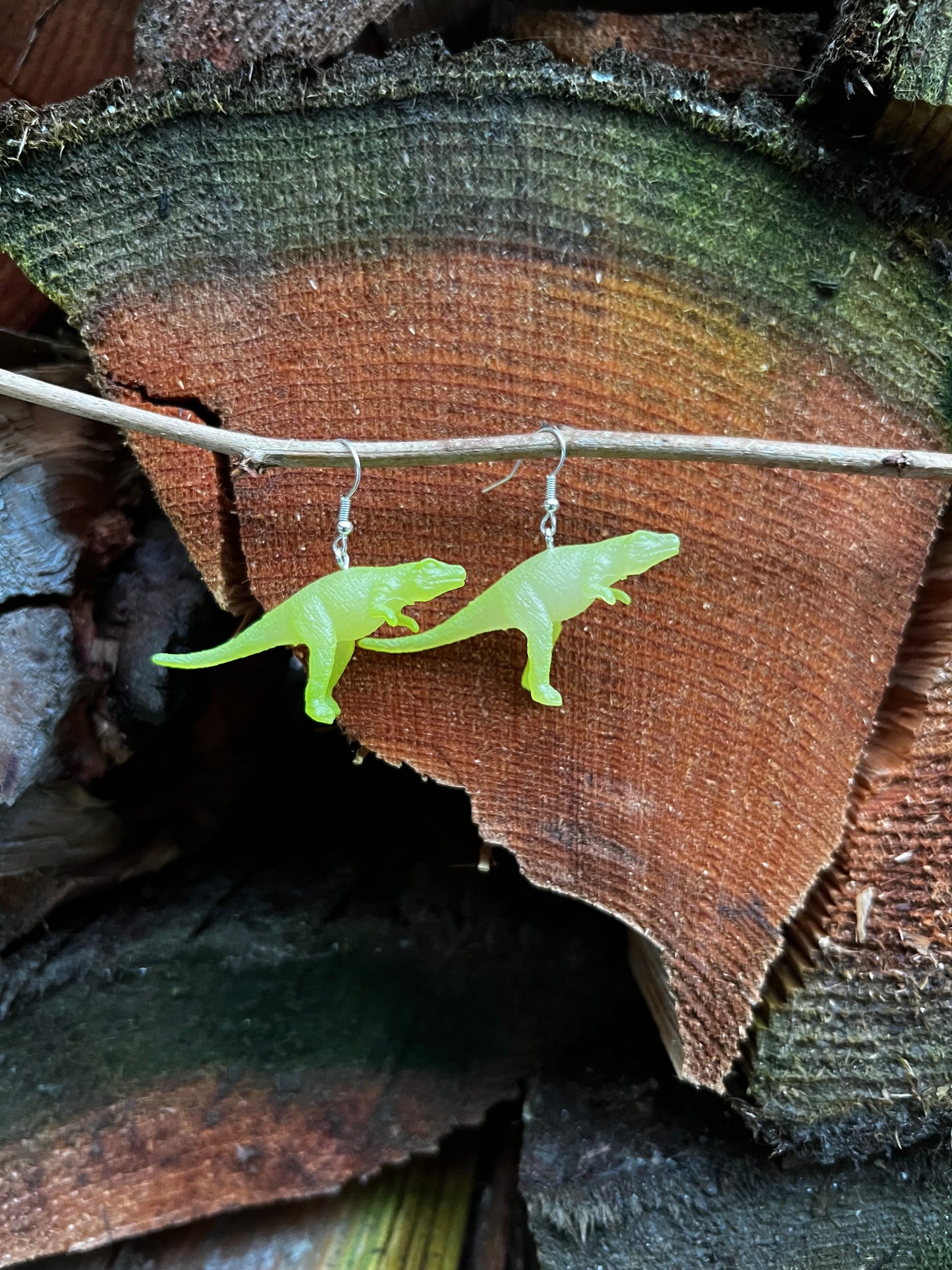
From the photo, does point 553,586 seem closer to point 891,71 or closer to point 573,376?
point 573,376

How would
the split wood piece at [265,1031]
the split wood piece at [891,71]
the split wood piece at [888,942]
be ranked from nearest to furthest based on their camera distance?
1. the split wood piece at [891,71]
2. the split wood piece at [888,942]
3. the split wood piece at [265,1031]

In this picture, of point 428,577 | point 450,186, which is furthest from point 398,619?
point 450,186

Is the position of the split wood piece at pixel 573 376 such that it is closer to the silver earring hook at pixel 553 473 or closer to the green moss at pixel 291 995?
the silver earring hook at pixel 553 473

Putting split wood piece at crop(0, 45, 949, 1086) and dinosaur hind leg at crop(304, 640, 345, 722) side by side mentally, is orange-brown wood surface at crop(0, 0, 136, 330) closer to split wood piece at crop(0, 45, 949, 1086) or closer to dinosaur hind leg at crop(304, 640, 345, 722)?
split wood piece at crop(0, 45, 949, 1086)

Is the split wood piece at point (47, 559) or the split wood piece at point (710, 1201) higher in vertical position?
the split wood piece at point (47, 559)

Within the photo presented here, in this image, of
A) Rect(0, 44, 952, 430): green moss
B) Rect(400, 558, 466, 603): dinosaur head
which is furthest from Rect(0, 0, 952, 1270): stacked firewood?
Rect(400, 558, 466, 603): dinosaur head

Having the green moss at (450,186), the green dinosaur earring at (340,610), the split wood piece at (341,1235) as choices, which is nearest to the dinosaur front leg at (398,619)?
the green dinosaur earring at (340,610)
